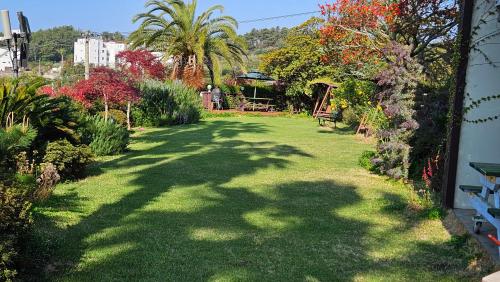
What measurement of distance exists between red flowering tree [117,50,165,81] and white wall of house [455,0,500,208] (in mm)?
15493

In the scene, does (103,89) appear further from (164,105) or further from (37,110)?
(37,110)

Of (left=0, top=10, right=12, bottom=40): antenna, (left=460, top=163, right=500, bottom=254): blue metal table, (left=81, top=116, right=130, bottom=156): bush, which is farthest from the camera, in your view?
(left=81, top=116, right=130, bottom=156): bush

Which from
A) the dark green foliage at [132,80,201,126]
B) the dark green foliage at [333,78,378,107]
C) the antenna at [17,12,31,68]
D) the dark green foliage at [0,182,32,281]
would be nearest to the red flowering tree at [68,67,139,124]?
the dark green foliage at [132,80,201,126]

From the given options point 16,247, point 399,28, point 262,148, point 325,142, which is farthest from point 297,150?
point 16,247

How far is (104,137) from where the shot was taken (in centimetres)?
1169

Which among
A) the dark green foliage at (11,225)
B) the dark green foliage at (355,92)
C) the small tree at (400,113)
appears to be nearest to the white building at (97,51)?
the dark green foliage at (355,92)

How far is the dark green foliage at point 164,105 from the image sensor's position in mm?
21156

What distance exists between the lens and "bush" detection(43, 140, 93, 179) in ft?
26.6

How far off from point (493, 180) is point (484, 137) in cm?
137

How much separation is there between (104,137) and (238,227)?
676 centimetres

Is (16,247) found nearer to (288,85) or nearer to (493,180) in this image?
(493,180)

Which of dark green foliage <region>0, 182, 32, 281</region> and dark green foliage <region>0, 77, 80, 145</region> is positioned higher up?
dark green foliage <region>0, 77, 80, 145</region>

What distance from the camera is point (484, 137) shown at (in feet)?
20.1

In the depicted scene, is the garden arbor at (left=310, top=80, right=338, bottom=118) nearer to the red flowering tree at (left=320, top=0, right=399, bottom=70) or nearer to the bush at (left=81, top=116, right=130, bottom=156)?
the red flowering tree at (left=320, top=0, right=399, bottom=70)
